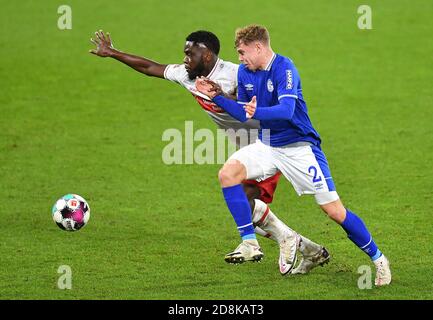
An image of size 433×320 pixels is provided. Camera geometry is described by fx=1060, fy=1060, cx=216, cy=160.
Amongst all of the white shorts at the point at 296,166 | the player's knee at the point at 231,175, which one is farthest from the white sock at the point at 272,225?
the player's knee at the point at 231,175

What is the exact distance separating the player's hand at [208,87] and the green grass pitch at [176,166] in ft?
6.17

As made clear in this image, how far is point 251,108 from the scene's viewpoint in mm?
9727

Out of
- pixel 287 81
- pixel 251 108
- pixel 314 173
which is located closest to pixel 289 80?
pixel 287 81

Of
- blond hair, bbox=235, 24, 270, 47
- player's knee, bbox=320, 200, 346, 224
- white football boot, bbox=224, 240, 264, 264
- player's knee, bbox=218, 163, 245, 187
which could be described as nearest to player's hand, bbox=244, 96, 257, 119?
blond hair, bbox=235, 24, 270, 47

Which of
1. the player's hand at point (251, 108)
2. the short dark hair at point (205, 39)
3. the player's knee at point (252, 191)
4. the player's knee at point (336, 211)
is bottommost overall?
the player's knee at point (336, 211)

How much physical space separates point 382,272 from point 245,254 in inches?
52.5

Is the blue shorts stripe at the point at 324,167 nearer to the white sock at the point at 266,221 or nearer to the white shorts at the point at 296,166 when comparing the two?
the white shorts at the point at 296,166

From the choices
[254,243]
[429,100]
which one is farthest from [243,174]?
[429,100]

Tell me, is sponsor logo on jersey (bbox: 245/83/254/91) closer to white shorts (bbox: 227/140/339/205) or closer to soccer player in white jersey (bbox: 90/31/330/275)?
soccer player in white jersey (bbox: 90/31/330/275)

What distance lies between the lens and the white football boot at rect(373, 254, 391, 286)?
10125mm

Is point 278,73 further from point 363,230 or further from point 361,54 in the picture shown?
point 361,54

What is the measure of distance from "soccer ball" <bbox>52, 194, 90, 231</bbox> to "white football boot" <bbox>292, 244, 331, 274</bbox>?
2.46 m

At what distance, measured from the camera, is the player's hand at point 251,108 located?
9.72 m

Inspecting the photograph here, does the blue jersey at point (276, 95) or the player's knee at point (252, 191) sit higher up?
the blue jersey at point (276, 95)
